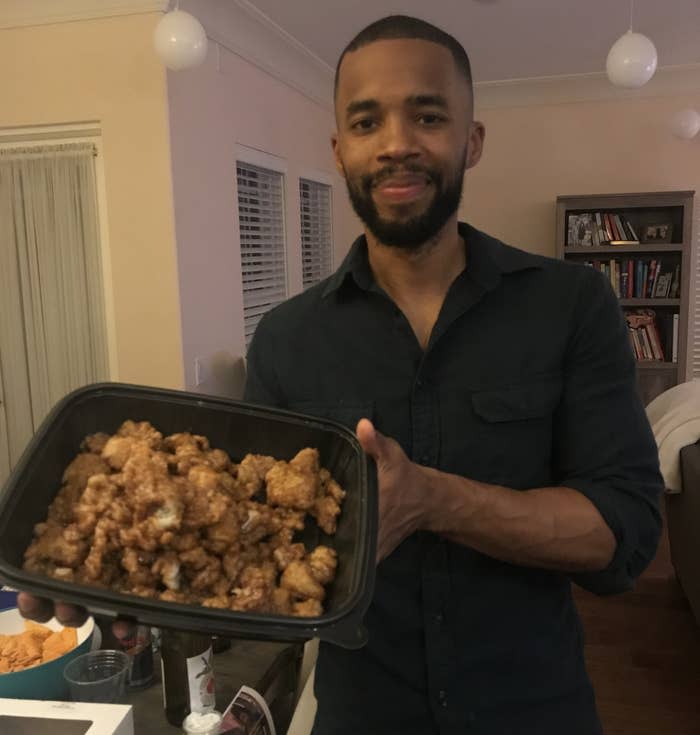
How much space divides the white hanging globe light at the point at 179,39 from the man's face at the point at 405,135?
142 cm

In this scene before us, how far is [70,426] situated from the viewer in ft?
2.68

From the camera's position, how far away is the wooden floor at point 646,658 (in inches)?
93.9

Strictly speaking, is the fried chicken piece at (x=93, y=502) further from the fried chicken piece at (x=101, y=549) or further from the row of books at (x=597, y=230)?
the row of books at (x=597, y=230)

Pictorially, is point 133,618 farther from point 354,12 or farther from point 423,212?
point 354,12

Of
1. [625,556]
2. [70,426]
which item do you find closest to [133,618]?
[70,426]

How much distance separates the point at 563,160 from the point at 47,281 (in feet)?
12.2

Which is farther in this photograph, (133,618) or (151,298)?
(151,298)

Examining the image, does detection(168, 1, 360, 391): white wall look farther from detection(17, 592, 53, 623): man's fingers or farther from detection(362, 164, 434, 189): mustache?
detection(17, 592, 53, 623): man's fingers

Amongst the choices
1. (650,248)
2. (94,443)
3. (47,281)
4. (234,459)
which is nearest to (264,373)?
(234,459)

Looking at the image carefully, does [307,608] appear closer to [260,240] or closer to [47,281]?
[47,281]

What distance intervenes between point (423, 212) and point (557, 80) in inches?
175

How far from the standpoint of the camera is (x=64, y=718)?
94 cm

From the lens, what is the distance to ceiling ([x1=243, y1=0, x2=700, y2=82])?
338 cm

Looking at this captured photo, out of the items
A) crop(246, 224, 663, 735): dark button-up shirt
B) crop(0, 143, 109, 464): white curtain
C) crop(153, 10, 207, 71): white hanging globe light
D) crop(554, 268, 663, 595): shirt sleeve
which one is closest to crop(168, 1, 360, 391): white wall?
crop(0, 143, 109, 464): white curtain
